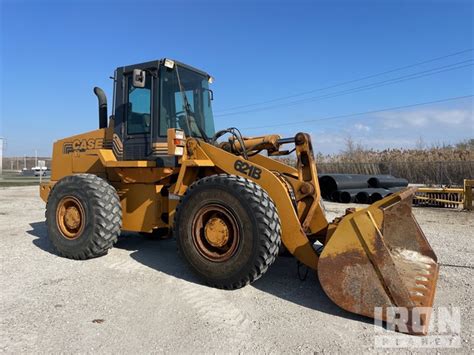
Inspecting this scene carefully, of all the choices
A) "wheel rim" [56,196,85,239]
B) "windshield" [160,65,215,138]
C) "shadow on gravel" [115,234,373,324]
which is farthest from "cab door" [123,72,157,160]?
"shadow on gravel" [115,234,373,324]

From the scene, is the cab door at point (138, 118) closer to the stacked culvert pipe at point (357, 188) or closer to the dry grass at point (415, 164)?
the stacked culvert pipe at point (357, 188)

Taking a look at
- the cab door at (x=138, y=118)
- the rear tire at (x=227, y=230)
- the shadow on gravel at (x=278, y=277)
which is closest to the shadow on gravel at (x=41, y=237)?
the shadow on gravel at (x=278, y=277)

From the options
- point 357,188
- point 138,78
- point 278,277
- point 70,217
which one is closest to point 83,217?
point 70,217

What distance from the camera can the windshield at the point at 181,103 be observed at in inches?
236

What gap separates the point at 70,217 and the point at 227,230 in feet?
9.24

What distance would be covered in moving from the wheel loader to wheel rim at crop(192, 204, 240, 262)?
12 millimetres

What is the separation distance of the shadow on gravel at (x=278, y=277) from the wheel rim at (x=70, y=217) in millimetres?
961

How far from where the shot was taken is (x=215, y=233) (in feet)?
15.4

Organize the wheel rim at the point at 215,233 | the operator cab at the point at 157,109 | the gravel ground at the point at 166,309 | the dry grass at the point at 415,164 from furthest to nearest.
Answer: the dry grass at the point at 415,164 → the operator cab at the point at 157,109 → the wheel rim at the point at 215,233 → the gravel ground at the point at 166,309

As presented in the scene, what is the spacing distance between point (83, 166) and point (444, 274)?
234 inches

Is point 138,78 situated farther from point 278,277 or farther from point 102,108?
point 278,277

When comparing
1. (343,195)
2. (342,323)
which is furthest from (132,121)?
(343,195)

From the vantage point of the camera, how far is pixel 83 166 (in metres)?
6.90

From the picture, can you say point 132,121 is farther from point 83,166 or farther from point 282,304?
point 282,304
